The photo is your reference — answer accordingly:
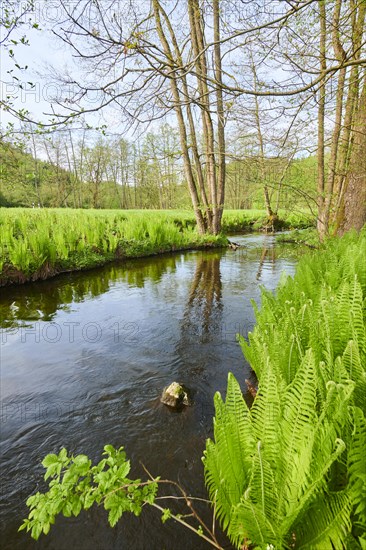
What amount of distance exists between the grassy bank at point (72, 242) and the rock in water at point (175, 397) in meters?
4.60

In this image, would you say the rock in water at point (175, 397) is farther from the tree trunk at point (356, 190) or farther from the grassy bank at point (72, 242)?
the tree trunk at point (356, 190)

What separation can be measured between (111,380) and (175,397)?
867 millimetres

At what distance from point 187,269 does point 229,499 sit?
7.78m

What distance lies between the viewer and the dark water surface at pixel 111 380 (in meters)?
1.74

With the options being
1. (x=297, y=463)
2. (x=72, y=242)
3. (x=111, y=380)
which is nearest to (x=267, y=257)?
(x=72, y=242)

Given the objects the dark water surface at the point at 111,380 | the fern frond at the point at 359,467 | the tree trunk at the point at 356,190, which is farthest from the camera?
the tree trunk at the point at 356,190

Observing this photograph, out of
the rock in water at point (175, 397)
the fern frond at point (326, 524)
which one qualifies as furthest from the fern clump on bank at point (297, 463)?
the rock in water at point (175, 397)

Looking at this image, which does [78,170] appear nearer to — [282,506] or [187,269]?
[187,269]

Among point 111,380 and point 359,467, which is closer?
point 359,467

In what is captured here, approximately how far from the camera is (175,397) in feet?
8.94

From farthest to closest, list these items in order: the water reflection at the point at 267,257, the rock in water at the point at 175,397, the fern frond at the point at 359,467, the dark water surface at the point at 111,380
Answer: the water reflection at the point at 267,257
the rock in water at the point at 175,397
the dark water surface at the point at 111,380
the fern frond at the point at 359,467

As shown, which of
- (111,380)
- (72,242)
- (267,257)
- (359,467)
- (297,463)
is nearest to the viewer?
(359,467)

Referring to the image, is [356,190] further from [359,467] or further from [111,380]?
[359,467]

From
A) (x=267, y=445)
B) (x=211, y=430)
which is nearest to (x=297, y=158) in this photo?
(x=211, y=430)
